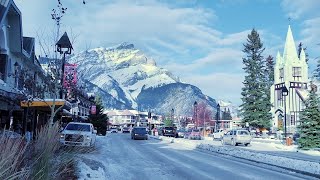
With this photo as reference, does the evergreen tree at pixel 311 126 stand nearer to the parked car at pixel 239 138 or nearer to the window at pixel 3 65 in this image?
the parked car at pixel 239 138

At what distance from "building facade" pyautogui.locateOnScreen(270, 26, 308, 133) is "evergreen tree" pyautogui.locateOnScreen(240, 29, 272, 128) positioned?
41.2ft

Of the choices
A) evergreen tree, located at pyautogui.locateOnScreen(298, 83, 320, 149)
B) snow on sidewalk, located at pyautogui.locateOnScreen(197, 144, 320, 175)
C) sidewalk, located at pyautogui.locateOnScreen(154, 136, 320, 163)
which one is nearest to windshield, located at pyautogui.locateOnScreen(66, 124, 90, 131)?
snow on sidewalk, located at pyautogui.locateOnScreen(197, 144, 320, 175)

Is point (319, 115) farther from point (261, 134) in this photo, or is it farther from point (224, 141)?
point (261, 134)

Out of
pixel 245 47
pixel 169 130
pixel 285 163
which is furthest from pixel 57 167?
pixel 245 47

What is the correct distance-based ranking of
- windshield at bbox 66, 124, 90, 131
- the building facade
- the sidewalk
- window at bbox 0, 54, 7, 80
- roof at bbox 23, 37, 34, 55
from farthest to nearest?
the building facade < roof at bbox 23, 37, 34, 55 < the sidewalk < windshield at bbox 66, 124, 90, 131 < window at bbox 0, 54, 7, 80

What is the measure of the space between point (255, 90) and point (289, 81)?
19.0 m

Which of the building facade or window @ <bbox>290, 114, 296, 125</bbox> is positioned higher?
the building facade

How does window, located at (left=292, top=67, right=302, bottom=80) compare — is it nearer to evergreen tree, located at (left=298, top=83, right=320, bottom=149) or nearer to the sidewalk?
the sidewalk

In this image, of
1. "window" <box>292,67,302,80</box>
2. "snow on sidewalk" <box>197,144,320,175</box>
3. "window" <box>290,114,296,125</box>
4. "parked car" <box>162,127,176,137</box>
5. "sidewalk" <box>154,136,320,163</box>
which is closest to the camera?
"snow on sidewalk" <box>197,144,320,175</box>

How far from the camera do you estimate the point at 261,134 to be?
255 feet

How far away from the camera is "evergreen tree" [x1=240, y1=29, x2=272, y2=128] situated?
263 feet

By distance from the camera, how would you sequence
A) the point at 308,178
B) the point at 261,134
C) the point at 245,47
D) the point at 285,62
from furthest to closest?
the point at 285,62 < the point at 245,47 < the point at 261,134 < the point at 308,178

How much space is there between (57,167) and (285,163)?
1467cm

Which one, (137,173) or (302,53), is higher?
(302,53)
